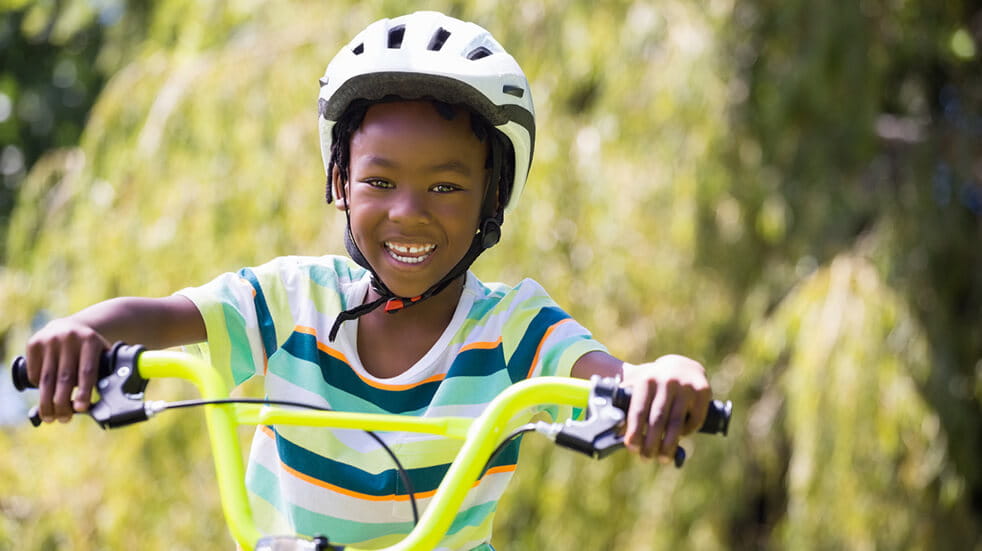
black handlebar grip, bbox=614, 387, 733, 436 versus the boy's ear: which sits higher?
the boy's ear

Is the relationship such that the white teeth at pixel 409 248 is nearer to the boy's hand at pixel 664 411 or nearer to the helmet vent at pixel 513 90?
the helmet vent at pixel 513 90

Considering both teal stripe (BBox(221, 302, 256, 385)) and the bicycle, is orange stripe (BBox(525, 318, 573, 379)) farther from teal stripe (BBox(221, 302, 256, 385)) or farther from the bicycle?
teal stripe (BBox(221, 302, 256, 385))

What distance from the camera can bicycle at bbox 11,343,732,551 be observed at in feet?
6.12

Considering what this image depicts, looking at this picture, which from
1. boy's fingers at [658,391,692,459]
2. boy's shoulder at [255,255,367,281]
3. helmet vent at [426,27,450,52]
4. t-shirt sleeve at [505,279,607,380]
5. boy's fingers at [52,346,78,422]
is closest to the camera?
boy's fingers at [658,391,692,459]

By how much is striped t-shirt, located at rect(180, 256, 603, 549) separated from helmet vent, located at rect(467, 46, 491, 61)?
546 mm

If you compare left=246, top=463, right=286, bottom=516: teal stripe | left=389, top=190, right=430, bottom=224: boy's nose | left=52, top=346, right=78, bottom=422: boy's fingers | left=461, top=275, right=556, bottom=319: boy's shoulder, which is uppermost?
left=389, top=190, right=430, bottom=224: boy's nose

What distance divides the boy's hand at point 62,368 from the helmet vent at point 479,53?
3.70 ft

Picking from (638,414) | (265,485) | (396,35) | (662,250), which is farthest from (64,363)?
(662,250)

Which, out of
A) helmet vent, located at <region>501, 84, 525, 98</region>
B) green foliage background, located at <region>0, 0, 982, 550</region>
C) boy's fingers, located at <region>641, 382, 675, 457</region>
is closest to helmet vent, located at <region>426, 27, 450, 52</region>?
helmet vent, located at <region>501, 84, 525, 98</region>

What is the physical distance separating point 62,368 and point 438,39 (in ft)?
3.95

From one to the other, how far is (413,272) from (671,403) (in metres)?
0.82

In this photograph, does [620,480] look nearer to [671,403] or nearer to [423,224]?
[423,224]

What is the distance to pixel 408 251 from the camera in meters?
2.50

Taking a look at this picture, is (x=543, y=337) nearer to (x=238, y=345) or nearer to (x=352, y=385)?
(x=352, y=385)
